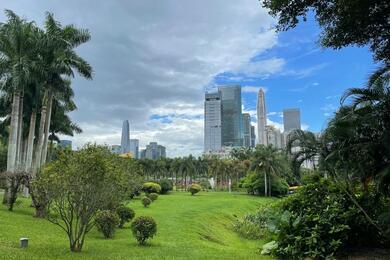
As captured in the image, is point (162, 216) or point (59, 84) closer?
point (162, 216)

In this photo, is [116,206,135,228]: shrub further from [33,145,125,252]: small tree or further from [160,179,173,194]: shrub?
[160,179,173,194]: shrub

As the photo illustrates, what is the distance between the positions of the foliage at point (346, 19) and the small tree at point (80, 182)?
7.18 meters

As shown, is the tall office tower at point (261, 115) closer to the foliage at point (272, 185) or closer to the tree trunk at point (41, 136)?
the foliage at point (272, 185)

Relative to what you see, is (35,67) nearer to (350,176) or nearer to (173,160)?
(350,176)

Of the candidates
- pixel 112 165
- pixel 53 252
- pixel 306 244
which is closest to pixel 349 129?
pixel 306 244

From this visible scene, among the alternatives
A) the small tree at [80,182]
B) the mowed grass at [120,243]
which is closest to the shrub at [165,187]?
the mowed grass at [120,243]

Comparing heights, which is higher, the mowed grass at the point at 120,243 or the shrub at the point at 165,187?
the shrub at the point at 165,187

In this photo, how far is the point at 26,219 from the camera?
2033 centimetres

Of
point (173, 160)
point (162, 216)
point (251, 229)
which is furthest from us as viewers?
point (173, 160)

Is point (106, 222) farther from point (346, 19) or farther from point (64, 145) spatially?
point (64, 145)

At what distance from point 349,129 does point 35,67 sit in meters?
24.0

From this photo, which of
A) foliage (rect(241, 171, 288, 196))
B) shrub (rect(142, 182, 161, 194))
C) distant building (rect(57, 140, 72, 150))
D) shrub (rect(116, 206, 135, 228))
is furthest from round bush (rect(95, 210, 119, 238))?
foliage (rect(241, 171, 288, 196))

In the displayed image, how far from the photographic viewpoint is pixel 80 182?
12641mm

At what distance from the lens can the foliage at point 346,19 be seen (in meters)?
8.93
